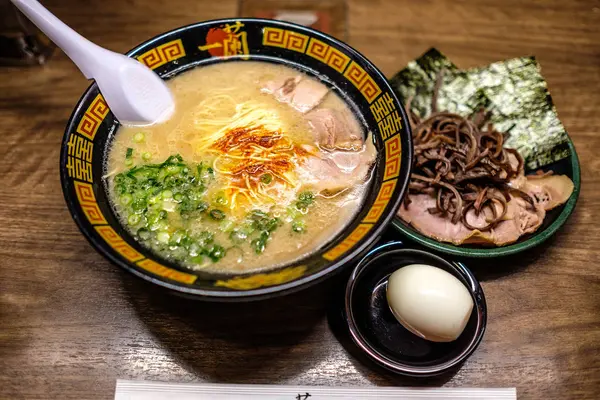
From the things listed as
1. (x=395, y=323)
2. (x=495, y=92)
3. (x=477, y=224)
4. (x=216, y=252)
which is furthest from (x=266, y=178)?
(x=495, y=92)

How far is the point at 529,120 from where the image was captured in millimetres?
2215

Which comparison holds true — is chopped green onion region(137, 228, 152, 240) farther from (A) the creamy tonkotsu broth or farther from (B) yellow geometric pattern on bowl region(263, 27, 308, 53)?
(B) yellow geometric pattern on bowl region(263, 27, 308, 53)

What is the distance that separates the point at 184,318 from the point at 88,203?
49 cm

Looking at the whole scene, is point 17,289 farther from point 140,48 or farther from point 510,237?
point 510,237

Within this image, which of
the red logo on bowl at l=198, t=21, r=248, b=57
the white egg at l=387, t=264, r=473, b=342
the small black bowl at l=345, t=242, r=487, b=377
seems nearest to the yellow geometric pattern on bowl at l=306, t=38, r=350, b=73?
the red logo on bowl at l=198, t=21, r=248, b=57

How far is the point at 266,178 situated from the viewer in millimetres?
1765

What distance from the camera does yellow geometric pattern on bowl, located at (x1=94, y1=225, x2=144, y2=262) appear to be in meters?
1.43

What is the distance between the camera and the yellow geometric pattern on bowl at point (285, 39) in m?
1.97

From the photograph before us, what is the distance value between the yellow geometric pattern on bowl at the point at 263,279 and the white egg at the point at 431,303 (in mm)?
346

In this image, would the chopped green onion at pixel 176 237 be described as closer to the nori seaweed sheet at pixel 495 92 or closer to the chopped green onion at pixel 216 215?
the chopped green onion at pixel 216 215

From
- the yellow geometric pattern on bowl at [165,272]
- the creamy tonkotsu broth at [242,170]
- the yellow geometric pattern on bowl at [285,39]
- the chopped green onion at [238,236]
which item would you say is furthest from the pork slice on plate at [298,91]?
the yellow geometric pattern on bowl at [165,272]

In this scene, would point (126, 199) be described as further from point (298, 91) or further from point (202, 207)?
point (298, 91)

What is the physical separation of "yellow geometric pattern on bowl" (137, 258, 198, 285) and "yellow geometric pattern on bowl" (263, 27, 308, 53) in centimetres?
102

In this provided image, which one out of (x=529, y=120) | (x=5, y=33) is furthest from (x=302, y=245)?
(x=5, y=33)
